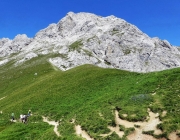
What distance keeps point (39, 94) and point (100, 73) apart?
768 inches

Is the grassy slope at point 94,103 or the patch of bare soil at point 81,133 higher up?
Answer: the grassy slope at point 94,103

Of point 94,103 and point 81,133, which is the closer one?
point 81,133

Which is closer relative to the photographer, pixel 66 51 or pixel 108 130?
pixel 108 130

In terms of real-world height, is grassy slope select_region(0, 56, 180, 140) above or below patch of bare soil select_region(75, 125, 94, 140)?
above

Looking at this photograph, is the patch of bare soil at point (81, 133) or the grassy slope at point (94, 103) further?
the grassy slope at point (94, 103)

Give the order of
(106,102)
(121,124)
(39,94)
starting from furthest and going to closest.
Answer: (39,94) < (106,102) < (121,124)

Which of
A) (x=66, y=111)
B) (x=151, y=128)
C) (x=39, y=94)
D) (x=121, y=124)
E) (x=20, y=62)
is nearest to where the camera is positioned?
(x=151, y=128)

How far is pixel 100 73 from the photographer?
67.7m

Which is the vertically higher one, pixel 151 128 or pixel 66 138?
pixel 66 138

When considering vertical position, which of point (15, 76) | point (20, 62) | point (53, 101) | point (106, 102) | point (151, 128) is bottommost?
point (151, 128)

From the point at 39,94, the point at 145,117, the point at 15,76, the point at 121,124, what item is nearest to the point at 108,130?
the point at 121,124

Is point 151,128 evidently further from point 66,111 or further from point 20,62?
point 20,62

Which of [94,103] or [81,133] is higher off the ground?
[94,103]

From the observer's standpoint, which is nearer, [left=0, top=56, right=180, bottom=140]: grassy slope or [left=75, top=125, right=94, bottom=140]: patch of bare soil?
[left=75, top=125, right=94, bottom=140]: patch of bare soil
